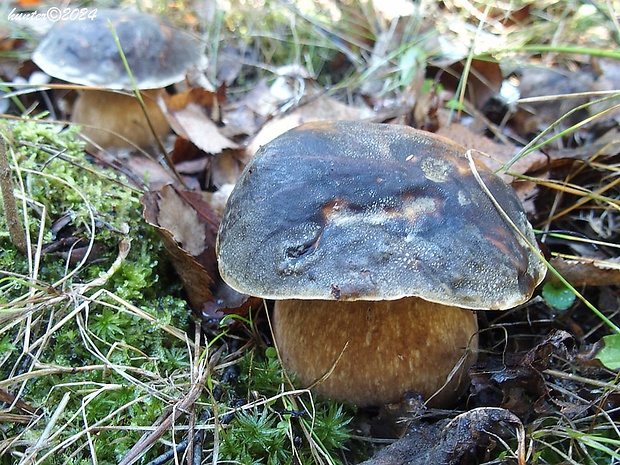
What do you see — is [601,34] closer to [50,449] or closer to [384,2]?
[384,2]

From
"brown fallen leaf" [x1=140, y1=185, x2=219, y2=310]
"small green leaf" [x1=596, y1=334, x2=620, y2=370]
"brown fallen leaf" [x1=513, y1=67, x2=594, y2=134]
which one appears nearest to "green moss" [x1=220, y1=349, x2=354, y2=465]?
"brown fallen leaf" [x1=140, y1=185, x2=219, y2=310]

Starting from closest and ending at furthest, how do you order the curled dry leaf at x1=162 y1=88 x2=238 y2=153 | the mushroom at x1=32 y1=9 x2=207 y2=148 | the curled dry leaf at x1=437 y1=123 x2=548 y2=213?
the curled dry leaf at x1=437 y1=123 x2=548 y2=213 < the curled dry leaf at x1=162 y1=88 x2=238 y2=153 < the mushroom at x1=32 y1=9 x2=207 y2=148

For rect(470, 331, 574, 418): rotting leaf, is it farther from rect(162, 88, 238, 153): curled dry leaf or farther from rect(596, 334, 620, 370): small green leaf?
rect(162, 88, 238, 153): curled dry leaf

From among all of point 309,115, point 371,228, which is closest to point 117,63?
point 309,115

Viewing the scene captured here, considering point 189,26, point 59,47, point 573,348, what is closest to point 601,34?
point 573,348

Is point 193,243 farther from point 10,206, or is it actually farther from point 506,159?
point 506,159

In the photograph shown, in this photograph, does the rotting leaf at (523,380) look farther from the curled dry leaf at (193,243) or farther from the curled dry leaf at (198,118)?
the curled dry leaf at (198,118)

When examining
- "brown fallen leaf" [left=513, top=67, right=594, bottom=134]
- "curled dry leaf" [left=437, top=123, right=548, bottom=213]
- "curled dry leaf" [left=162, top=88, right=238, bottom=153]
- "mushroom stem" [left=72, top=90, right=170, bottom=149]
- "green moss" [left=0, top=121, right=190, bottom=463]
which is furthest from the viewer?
"mushroom stem" [left=72, top=90, right=170, bottom=149]
